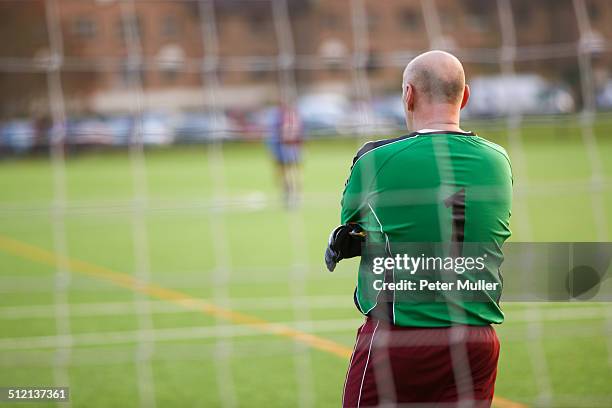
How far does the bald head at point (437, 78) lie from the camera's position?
92.2 inches

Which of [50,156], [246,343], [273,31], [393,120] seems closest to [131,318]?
[246,343]

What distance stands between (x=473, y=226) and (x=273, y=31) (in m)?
18.2

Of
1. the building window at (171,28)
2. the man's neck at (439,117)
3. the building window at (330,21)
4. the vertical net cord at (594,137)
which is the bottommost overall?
the man's neck at (439,117)

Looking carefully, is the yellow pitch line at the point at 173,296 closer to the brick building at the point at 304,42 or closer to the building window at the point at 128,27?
the building window at the point at 128,27

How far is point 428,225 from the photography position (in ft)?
7.73

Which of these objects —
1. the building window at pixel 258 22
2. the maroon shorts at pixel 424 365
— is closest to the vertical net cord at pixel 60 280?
the maroon shorts at pixel 424 365

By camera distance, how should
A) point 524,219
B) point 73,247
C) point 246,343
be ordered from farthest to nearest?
point 524,219, point 73,247, point 246,343

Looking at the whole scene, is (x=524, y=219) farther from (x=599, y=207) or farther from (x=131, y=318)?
(x=131, y=318)

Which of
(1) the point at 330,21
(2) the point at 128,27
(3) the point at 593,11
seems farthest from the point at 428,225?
(1) the point at 330,21

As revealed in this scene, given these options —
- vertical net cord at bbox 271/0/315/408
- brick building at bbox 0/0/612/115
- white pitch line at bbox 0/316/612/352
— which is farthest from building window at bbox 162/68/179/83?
white pitch line at bbox 0/316/612/352

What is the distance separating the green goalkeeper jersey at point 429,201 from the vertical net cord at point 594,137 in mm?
2920

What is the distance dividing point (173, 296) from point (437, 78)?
5643 millimetres

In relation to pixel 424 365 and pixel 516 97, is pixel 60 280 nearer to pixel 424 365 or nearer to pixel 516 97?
pixel 424 365

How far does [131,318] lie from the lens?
266 inches
